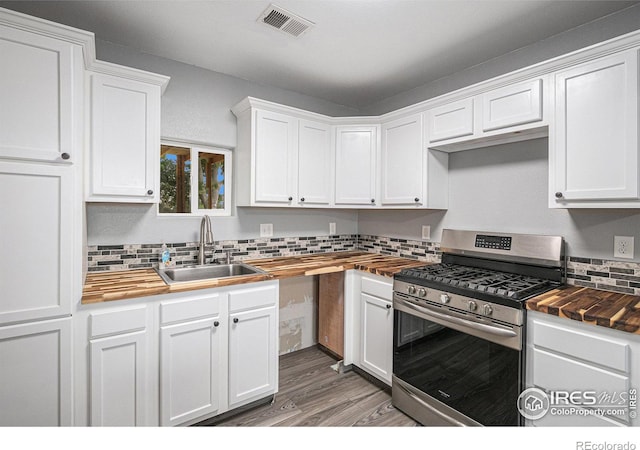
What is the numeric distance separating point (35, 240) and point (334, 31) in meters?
2.01

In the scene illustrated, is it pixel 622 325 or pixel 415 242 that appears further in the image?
pixel 415 242

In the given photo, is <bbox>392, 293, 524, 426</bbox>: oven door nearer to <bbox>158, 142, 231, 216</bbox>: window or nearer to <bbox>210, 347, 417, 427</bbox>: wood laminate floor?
<bbox>210, 347, 417, 427</bbox>: wood laminate floor

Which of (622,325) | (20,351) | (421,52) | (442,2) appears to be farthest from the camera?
(421,52)

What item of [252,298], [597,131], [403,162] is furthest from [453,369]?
[403,162]

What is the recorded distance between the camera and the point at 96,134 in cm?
190

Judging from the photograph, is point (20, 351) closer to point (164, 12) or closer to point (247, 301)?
point (247, 301)

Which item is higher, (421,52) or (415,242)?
(421,52)

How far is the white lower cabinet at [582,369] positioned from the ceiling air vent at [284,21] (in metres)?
2.07

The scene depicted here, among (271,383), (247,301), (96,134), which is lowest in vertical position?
(271,383)

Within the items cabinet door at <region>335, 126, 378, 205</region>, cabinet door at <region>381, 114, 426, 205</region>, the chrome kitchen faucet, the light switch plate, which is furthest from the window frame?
the light switch plate

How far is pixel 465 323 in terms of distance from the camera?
180 cm

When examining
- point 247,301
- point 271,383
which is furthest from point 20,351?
point 271,383

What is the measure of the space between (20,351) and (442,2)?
2.76 metres

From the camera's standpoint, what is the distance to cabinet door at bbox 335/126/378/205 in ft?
9.55
